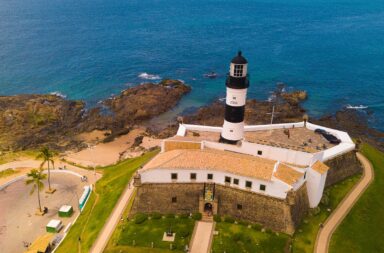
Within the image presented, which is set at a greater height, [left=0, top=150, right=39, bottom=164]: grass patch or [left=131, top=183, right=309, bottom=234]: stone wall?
[left=131, top=183, right=309, bottom=234]: stone wall

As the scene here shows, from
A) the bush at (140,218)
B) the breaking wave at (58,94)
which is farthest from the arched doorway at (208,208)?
the breaking wave at (58,94)

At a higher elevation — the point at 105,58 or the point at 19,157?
the point at 105,58

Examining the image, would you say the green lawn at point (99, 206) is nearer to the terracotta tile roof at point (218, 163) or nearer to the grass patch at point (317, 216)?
the terracotta tile roof at point (218, 163)

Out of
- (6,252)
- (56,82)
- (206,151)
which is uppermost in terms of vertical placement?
(206,151)

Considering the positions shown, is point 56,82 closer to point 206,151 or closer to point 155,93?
point 155,93

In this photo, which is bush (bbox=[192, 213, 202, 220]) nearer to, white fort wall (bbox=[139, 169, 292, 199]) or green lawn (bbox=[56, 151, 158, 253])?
white fort wall (bbox=[139, 169, 292, 199])

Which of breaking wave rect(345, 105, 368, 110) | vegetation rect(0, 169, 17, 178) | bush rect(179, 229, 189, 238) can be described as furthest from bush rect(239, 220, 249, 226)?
breaking wave rect(345, 105, 368, 110)

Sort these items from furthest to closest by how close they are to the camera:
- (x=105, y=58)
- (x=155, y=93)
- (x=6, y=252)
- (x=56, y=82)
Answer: (x=105, y=58), (x=56, y=82), (x=155, y=93), (x=6, y=252)

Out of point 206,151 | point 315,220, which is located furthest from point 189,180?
point 315,220
